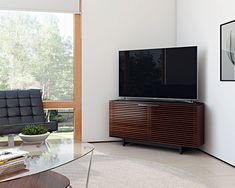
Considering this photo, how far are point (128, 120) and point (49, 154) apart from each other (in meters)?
2.28

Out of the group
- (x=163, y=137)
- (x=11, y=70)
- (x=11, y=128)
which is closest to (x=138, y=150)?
(x=163, y=137)

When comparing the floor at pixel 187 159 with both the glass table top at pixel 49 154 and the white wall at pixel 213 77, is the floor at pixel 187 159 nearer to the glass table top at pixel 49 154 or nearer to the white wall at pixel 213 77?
the white wall at pixel 213 77

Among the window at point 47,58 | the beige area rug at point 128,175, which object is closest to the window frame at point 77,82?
the window at point 47,58

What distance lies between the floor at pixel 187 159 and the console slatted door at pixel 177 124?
0.19 meters

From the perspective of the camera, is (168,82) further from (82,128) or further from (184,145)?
(82,128)

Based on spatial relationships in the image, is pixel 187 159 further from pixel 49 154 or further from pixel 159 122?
pixel 49 154

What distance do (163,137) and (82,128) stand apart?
146 centimetres

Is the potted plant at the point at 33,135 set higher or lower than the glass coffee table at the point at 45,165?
higher

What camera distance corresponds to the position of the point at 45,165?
2.27m

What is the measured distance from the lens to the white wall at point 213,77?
3.80 metres

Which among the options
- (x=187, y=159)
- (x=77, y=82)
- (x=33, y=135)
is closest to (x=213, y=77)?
(x=187, y=159)

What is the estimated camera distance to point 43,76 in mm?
5074

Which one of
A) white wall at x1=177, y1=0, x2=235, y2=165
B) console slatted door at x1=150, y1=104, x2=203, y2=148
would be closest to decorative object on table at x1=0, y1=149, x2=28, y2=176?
console slatted door at x1=150, y1=104, x2=203, y2=148

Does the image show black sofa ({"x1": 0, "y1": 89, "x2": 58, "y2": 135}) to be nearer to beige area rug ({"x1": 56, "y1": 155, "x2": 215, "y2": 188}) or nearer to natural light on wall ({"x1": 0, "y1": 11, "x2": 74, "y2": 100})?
natural light on wall ({"x1": 0, "y1": 11, "x2": 74, "y2": 100})
